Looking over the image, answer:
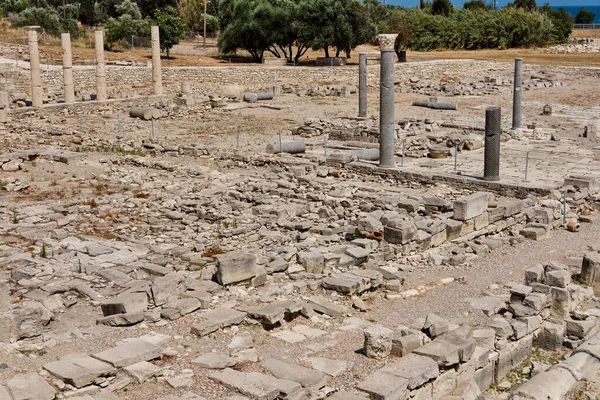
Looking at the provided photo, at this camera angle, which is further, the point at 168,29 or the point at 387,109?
the point at 168,29

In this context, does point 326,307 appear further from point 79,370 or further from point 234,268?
point 79,370

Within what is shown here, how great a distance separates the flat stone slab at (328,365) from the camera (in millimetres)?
7766

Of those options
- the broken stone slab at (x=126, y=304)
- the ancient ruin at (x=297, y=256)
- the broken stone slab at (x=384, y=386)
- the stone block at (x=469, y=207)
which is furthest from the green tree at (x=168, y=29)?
the broken stone slab at (x=384, y=386)

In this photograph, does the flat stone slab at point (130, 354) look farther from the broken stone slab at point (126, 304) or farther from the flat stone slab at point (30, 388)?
the broken stone slab at point (126, 304)

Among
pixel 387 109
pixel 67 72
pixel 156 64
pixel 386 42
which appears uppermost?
pixel 386 42

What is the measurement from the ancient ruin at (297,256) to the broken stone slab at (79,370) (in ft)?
0.07

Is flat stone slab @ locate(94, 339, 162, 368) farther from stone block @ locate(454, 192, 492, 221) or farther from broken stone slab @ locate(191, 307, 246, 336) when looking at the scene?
stone block @ locate(454, 192, 492, 221)

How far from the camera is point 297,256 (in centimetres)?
1202

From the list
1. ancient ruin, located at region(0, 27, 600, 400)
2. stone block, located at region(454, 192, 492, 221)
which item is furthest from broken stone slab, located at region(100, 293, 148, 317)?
stone block, located at region(454, 192, 492, 221)

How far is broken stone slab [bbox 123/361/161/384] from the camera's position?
733 centimetres

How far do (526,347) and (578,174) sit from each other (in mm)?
11045

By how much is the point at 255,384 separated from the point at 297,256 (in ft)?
16.5

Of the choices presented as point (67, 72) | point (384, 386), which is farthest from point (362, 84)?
point (384, 386)

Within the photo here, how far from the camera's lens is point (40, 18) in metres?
46.3
